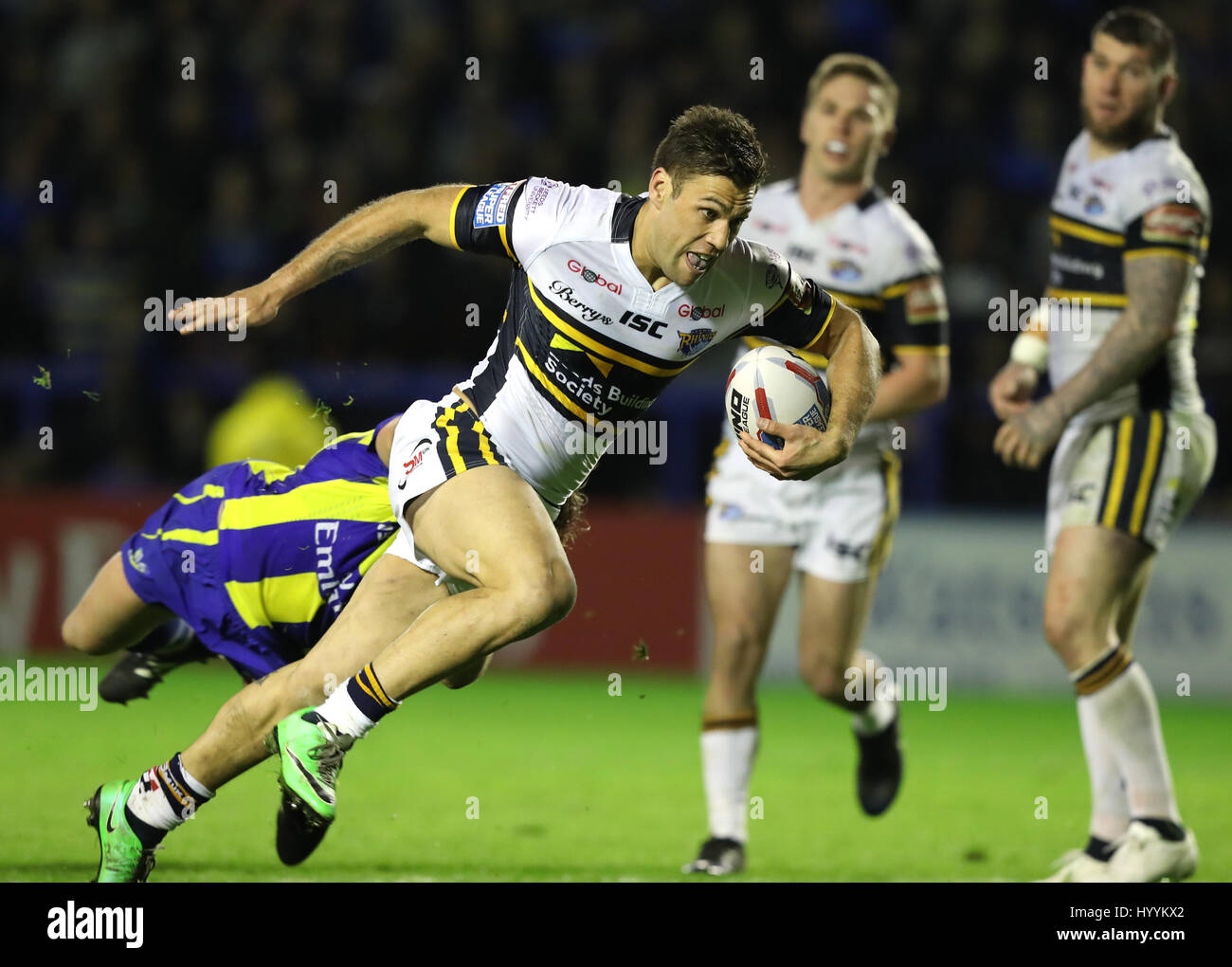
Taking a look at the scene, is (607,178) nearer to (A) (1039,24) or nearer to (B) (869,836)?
(A) (1039,24)

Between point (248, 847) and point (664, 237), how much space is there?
102 inches

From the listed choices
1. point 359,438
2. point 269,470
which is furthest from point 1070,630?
point 269,470

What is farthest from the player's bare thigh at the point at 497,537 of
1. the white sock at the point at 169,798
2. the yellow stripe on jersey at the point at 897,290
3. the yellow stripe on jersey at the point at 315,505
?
the yellow stripe on jersey at the point at 897,290

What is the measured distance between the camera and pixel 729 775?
584 centimetres

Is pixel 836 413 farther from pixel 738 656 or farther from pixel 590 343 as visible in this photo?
pixel 738 656

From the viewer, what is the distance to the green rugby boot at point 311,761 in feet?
14.3

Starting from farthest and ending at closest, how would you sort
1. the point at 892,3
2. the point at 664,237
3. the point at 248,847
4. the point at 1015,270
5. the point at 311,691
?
the point at 892,3
the point at 1015,270
the point at 248,847
the point at 311,691
the point at 664,237

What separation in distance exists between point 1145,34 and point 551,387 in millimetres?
2564

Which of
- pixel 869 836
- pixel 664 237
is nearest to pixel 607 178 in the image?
pixel 869 836

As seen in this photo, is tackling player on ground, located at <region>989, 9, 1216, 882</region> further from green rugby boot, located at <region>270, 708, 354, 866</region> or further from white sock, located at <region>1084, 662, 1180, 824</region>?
green rugby boot, located at <region>270, 708, 354, 866</region>

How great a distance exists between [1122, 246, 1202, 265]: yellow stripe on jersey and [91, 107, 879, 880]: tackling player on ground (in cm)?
129

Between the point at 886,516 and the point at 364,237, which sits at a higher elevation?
the point at 364,237

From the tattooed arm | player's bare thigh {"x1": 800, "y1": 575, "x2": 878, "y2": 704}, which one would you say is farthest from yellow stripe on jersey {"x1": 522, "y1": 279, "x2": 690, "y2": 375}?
player's bare thigh {"x1": 800, "y1": 575, "x2": 878, "y2": 704}

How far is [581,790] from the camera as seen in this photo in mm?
7148
